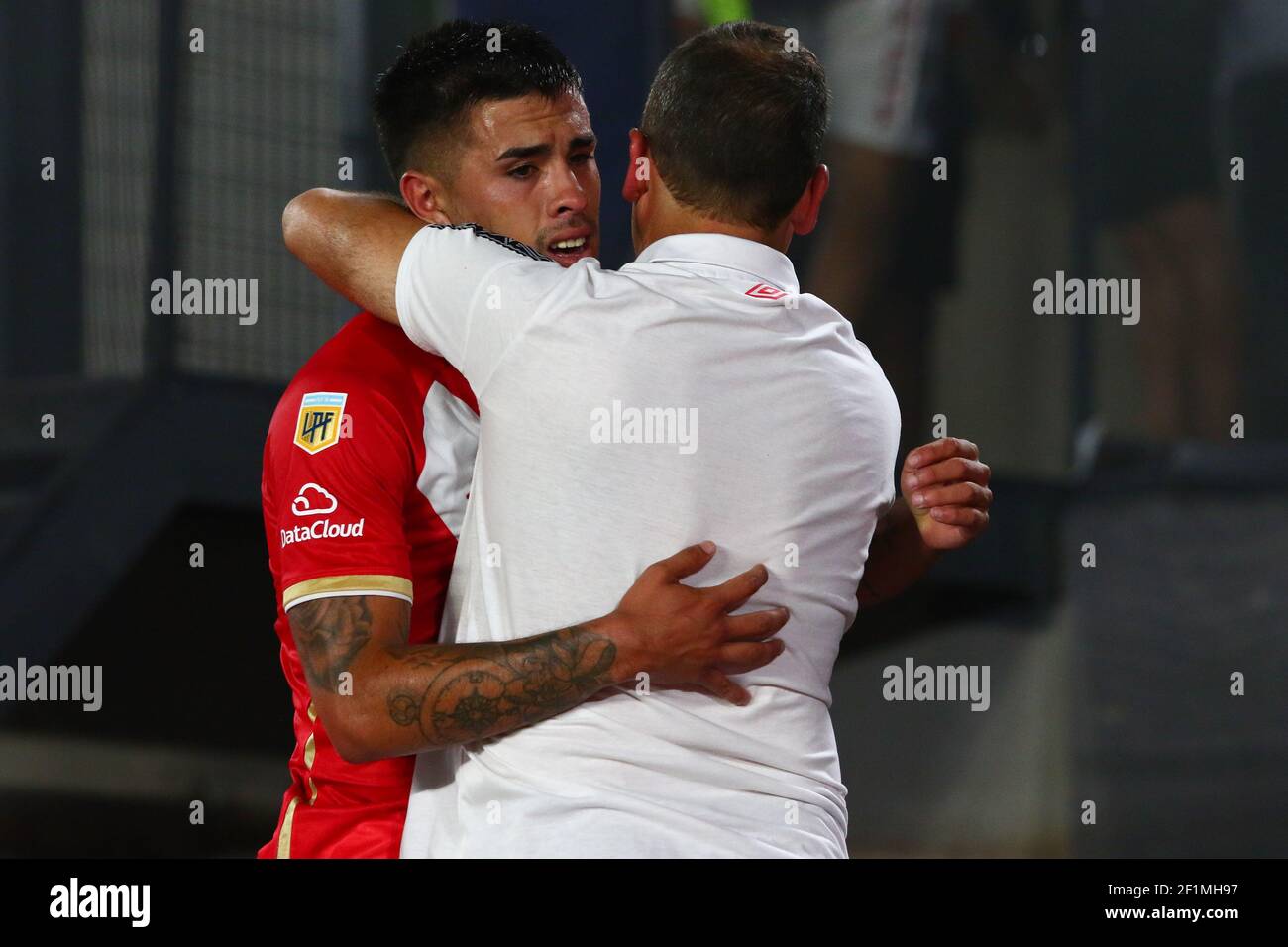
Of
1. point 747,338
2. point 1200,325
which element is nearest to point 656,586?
point 747,338

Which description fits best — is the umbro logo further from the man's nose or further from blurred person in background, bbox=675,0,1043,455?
blurred person in background, bbox=675,0,1043,455

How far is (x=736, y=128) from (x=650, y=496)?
0.48m

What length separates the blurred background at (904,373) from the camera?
6.55 metres

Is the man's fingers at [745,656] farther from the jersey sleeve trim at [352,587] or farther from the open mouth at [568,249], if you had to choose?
the open mouth at [568,249]

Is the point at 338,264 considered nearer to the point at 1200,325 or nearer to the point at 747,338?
the point at 747,338

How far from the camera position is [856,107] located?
28.4 feet

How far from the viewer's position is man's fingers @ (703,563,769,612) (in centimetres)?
186

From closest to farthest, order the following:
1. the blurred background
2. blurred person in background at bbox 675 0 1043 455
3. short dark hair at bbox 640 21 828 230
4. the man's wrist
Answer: the man's wrist → short dark hair at bbox 640 21 828 230 → the blurred background → blurred person in background at bbox 675 0 1043 455

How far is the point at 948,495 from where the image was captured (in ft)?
7.07

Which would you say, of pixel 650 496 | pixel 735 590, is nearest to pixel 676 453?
pixel 650 496

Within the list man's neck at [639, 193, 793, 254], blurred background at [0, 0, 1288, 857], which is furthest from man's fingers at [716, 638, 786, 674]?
blurred background at [0, 0, 1288, 857]

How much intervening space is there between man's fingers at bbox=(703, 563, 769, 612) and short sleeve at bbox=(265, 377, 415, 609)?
421 millimetres

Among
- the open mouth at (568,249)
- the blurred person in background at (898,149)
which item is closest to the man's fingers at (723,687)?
the open mouth at (568,249)

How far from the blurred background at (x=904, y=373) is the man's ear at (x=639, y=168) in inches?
177
